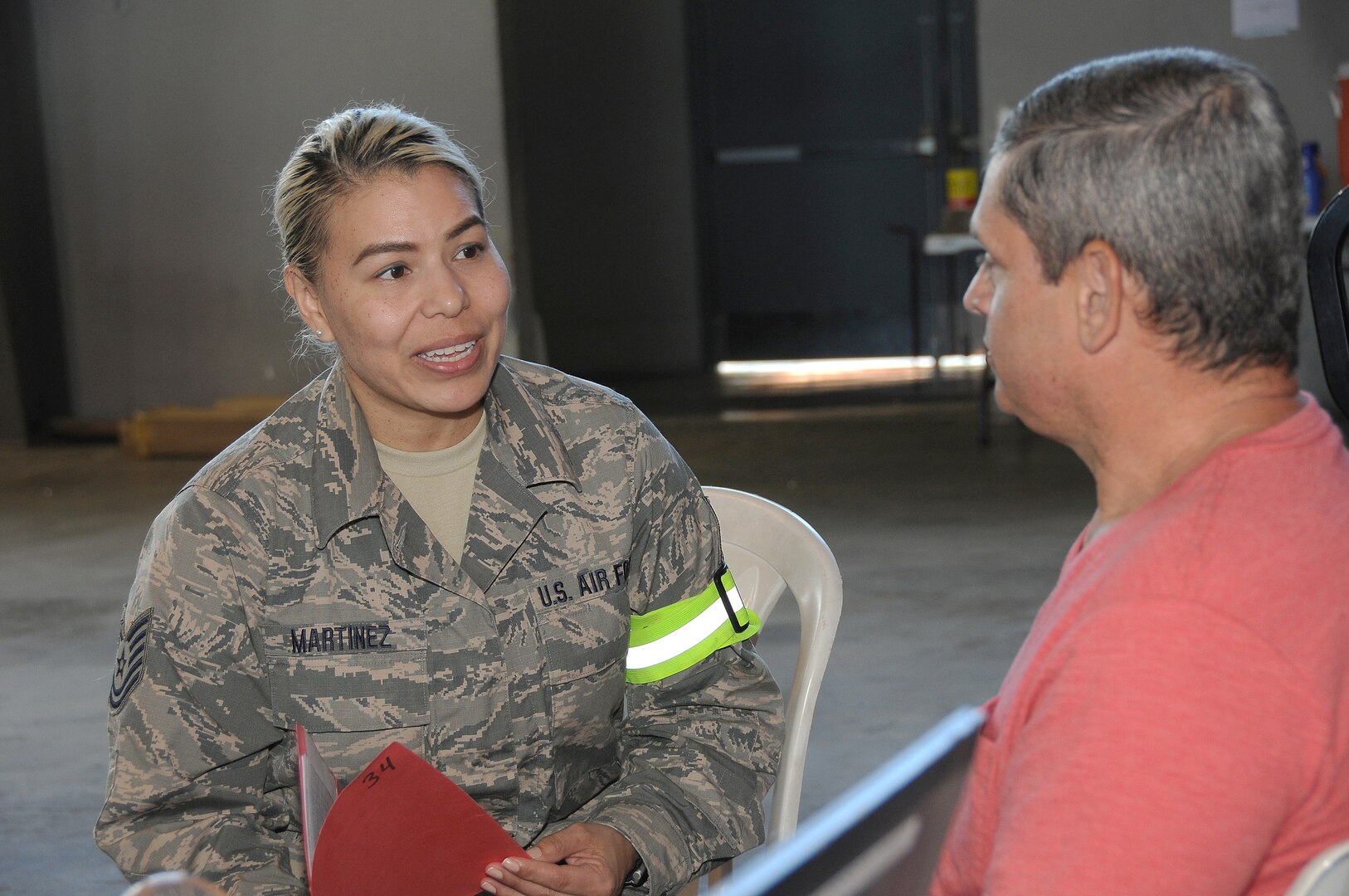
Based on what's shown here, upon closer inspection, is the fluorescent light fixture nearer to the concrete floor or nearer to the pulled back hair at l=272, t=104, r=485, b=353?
the concrete floor

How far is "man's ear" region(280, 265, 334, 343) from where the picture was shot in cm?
157

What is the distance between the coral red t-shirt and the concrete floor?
2.10 metres

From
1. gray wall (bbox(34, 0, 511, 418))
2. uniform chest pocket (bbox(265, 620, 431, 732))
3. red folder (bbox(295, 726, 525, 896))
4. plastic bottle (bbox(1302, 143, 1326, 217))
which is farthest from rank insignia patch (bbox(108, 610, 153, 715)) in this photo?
gray wall (bbox(34, 0, 511, 418))

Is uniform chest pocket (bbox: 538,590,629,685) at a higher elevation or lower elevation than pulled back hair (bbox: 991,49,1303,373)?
lower

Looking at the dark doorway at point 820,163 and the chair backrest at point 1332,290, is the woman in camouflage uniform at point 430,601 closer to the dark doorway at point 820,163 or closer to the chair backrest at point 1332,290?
the chair backrest at point 1332,290

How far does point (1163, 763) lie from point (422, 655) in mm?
884

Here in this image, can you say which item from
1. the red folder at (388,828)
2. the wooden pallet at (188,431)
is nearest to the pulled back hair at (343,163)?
the red folder at (388,828)

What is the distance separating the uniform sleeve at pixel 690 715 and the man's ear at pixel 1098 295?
77cm

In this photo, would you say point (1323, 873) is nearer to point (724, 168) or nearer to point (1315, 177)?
point (1315, 177)

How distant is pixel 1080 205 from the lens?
814 millimetres

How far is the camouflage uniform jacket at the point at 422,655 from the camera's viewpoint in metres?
1.36

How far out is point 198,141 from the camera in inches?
312

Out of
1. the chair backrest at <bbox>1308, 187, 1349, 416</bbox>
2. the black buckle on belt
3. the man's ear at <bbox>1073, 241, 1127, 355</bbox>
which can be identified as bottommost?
the black buckle on belt

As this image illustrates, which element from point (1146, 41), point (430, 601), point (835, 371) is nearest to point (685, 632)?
point (430, 601)
